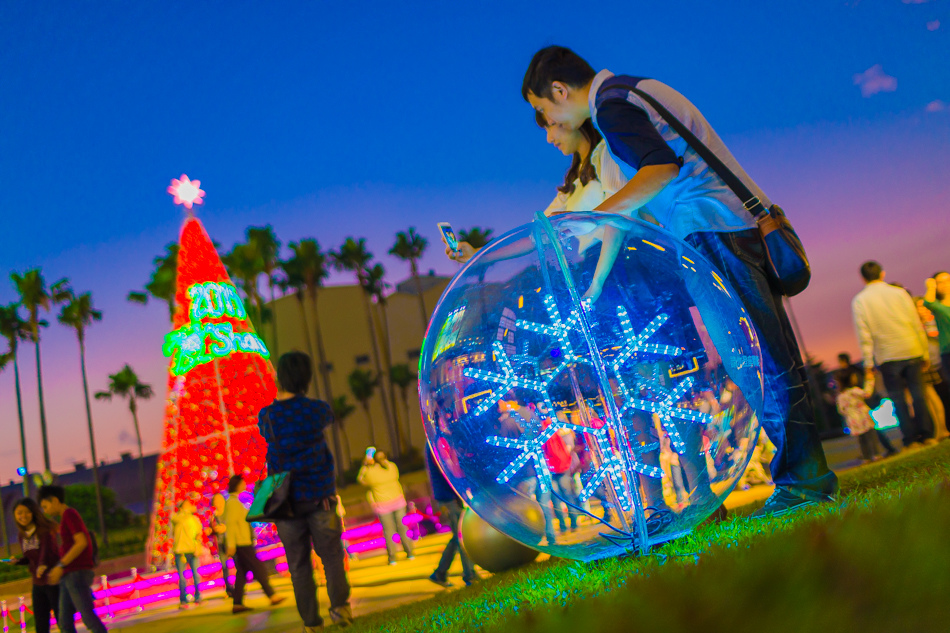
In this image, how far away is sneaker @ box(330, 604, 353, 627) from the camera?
4006mm

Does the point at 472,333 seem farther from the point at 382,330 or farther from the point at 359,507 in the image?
the point at 382,330

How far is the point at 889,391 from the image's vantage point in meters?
6.50

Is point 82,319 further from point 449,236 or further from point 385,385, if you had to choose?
point 449,236

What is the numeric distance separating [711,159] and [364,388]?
6624cm

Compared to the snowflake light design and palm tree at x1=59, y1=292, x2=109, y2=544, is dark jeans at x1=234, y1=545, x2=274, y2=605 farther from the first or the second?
palm tree at x1=59, y1=292, x2=109, y2=544

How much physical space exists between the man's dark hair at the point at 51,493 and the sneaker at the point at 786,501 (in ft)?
20.7

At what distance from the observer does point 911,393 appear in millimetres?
6414

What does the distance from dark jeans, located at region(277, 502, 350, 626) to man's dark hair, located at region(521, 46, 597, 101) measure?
290 cm

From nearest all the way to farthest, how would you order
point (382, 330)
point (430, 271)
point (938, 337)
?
point (938, 337) → point (382, 330) → point (430, 271)

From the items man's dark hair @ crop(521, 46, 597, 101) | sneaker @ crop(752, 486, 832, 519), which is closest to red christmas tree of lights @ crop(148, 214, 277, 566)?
man's dark hair @ crop(521, 46, 597, 101)

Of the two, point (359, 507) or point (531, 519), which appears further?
point (359, 507)

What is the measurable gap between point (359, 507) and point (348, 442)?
4534 cm

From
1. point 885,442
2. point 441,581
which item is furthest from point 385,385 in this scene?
point 441,581

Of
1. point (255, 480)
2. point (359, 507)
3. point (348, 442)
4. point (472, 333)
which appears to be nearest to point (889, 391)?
point (472, 333)
